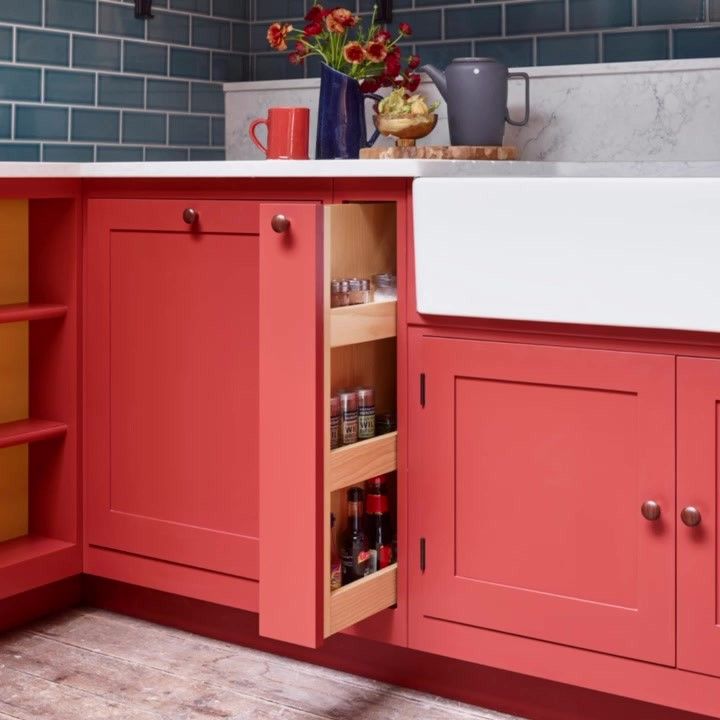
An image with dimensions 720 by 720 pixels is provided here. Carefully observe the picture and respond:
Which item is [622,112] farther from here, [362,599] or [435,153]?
[362,599]

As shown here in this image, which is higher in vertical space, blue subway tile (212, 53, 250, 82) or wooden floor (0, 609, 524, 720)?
blue subway tile (212, 53, 250, 82)

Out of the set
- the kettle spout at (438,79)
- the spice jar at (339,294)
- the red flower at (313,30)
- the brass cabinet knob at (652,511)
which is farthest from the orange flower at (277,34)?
the brass cabinet knob at (652,511)

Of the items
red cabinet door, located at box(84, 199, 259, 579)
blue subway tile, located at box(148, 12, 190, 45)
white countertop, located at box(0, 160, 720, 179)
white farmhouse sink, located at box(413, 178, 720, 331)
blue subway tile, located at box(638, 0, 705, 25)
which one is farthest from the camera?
blue subway tile, located at box(148, 12, 190, 45)

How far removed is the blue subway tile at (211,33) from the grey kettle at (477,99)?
0.92 metres

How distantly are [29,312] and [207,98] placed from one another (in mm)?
1063

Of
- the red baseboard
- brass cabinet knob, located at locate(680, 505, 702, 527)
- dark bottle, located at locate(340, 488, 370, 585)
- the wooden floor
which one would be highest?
brass cabinet knob, located at locate(680, 505, 702, 527)

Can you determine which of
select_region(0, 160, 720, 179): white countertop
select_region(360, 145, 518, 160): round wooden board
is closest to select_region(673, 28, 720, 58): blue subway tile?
select_region(0, 160, 720, 179): white countertop

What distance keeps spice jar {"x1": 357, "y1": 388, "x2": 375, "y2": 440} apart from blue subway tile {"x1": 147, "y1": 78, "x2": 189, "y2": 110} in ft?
4.46

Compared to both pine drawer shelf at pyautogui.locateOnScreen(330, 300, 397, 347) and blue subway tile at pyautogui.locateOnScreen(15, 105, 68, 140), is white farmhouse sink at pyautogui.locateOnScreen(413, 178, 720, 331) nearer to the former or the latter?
pine drawer shelf at pyautogui.locateOnScreen(330, 300, 397, 347)

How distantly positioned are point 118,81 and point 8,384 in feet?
2.85

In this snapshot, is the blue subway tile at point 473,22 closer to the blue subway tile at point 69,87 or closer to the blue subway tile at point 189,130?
the blue subway tile at point 189,130

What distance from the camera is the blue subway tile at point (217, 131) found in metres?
3.47

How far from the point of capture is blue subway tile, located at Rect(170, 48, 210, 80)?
3.34 m

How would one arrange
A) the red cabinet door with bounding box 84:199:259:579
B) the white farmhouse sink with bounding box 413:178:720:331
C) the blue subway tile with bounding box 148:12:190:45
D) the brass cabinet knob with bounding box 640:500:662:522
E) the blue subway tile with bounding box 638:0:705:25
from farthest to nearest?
the blue subway tile with bounding box 148:12:190:45, the blue subway tile with bounding box 638:0:705:25, the red cabinet door with bounding box 84:199:259:579, the brass cabinet knob with bounding box 640:500:662:522, the white farmhouse sink with bounding box 413:178:720:331
